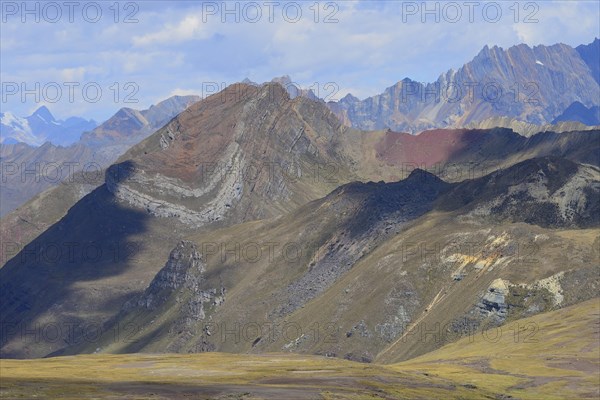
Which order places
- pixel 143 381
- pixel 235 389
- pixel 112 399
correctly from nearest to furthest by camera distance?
1. pixel 112 399
2. pixel 235 389
3. pixel 143 381

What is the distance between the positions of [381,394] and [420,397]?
734cm

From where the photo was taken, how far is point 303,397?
172 meters

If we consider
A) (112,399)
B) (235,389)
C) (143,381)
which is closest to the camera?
(112,399)

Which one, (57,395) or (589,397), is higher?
(57,395)

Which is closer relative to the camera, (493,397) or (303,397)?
(303,397)

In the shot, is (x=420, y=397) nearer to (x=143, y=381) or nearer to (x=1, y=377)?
(x=143, y=381)

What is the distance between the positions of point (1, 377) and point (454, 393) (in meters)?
84.3

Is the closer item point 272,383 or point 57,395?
point 57,395

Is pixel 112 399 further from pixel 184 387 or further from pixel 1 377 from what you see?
pixel 1 377

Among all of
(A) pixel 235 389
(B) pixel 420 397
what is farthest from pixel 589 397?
(A) pixel 235 389

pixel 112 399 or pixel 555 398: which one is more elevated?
pixel 112 399

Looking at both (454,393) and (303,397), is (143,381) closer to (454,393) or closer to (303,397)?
(303,397)

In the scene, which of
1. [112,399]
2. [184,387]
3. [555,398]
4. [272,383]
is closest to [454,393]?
[555,398]

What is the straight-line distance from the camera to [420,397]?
614ft
